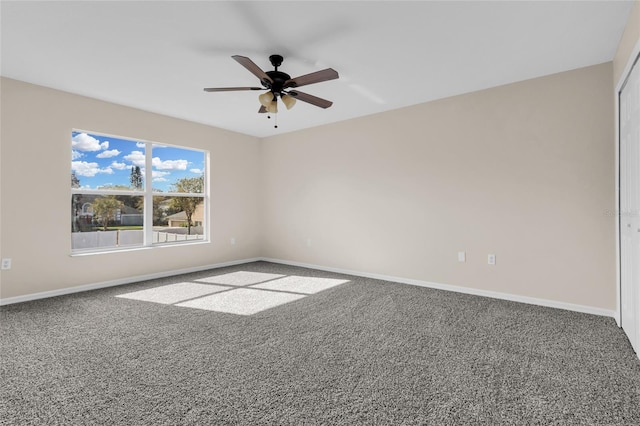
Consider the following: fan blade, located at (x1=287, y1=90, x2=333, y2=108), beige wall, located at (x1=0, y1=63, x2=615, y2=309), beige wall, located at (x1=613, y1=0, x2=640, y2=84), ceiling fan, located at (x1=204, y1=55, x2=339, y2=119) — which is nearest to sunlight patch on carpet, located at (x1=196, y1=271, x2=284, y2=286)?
beige wall, located at (x1=0, y1=63, x2=615, y2=309)

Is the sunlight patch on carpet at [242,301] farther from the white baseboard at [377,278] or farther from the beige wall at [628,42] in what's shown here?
the beige wall at [628,42]

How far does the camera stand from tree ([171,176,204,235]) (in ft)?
16.6

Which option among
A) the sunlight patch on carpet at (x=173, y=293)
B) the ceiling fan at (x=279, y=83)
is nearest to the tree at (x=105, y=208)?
the sunlight patch on carpet at (x=173, y=293)

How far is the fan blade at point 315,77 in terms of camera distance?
98.1 inches

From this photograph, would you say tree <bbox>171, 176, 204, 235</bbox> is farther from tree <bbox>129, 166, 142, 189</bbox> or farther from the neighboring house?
tree <bbox>129, 166, 142, 189</bbox>

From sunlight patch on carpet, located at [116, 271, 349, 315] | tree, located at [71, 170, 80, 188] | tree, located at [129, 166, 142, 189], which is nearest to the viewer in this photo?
sunlight patch on carpet, located at [116, 271, 349, 315]

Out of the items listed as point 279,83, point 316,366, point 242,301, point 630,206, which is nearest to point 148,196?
point 242,301

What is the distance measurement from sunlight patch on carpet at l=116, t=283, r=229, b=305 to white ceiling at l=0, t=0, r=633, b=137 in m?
2.38

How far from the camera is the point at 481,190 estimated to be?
3.72 meters

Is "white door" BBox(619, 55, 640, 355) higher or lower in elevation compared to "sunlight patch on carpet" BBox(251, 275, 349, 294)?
higher

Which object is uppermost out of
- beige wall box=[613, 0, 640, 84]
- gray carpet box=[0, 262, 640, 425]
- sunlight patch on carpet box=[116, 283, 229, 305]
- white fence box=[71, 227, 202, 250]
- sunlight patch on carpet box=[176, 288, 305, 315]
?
beige wall box=[613, 0, 640, 84]

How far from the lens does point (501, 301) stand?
137 inches

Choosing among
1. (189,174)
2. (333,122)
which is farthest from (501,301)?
(189,174)

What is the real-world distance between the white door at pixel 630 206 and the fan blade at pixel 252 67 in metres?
2.68
